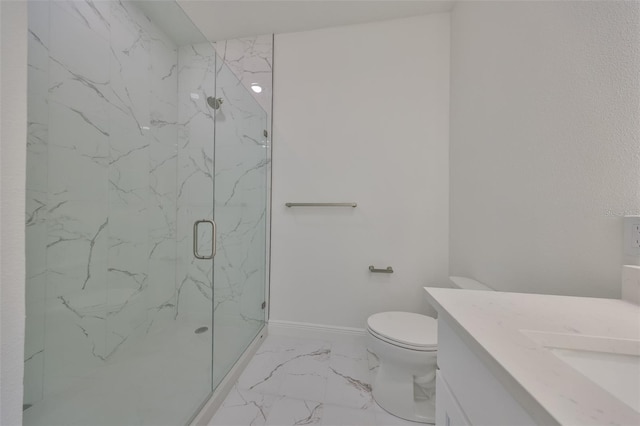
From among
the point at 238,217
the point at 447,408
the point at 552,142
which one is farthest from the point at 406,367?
the point at 238,217

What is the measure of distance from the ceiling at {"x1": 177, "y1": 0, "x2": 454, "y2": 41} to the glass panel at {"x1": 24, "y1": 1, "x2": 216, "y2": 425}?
239 millimetres

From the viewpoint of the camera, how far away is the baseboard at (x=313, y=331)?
1.62 m

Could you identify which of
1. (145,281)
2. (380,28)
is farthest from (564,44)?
(145,281)

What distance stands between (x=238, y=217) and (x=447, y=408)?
4.74 feet

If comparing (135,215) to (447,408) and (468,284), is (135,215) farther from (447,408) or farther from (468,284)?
(468,284)

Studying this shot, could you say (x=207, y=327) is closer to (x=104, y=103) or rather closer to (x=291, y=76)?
(x=104, y=103)

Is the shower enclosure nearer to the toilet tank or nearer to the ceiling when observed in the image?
the ceiling

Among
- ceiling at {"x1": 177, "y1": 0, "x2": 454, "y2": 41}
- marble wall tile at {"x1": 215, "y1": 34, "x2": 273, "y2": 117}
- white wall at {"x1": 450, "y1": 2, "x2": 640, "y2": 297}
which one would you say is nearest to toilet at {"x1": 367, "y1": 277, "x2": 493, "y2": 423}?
white wall at {"x1": 450, "y1": 2, "x2": 640, "y2": 297}

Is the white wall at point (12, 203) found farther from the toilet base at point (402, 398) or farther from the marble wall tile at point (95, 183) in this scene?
the toilet base at point (402, 398)

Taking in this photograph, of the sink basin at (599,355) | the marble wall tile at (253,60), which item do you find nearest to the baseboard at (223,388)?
the sink basin at (599,355)

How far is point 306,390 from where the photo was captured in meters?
1.18

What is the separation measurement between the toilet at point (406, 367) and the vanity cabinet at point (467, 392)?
494mm

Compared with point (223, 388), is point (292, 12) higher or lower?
higher

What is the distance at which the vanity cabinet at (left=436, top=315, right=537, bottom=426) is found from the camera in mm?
321
